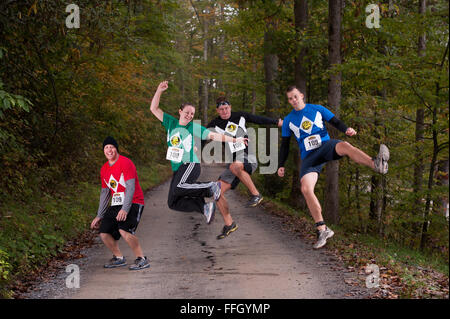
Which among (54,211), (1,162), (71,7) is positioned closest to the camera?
(71,7)

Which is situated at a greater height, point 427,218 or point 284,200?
point 427,218

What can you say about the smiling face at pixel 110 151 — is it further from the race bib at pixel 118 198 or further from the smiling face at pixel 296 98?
the smiling face at pixel 296 98

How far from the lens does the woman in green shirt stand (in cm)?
598

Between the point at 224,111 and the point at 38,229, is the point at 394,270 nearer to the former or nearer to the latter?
the point at 224,111

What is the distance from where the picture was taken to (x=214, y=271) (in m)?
7.04

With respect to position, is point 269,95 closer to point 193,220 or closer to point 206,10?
point 193,220

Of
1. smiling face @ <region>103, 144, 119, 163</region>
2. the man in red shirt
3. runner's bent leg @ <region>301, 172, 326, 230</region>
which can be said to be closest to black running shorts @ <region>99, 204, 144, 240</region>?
the man in red shirt

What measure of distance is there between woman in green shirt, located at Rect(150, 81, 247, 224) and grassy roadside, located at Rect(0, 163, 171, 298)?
2740 mm

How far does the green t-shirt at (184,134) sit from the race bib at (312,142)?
1349mm

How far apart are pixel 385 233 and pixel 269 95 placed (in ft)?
22.0

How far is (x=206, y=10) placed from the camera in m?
36.8

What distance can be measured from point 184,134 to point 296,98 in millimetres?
1584
